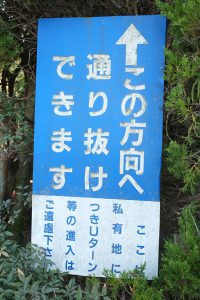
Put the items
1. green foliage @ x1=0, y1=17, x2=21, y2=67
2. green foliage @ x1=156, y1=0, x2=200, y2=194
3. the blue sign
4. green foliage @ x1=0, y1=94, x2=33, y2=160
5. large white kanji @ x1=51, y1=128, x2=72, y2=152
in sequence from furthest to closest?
green foliage @ x1=0, y1=94, x2=33, y2=160
green foliage @ x1=0, y1=17, x2=21, y2=67
large white kanji @ x1=51, y1=128, x2=72, y2=152
the blue sign
green foliage @ x1=156, y1=0, x2=200, y2=194

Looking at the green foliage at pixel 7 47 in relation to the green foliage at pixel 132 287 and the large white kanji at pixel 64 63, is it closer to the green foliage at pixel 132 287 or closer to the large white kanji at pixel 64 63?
the large white kanji at pixel 64 63

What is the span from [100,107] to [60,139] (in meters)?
0.35

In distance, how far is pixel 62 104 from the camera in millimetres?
2680

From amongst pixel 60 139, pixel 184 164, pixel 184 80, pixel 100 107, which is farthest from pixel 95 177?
pixel 184 80

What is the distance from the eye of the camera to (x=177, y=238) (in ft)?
8.49

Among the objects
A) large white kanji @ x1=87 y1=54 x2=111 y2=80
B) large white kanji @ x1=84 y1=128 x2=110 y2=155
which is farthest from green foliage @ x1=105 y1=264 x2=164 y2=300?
large white kanji @ x1=87 y1=54 x2=111 y2=80

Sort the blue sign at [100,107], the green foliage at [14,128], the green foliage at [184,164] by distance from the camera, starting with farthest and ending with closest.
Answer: the green foliage at [14,128], the blue sign at [100,107], the green foliage at [184,164]

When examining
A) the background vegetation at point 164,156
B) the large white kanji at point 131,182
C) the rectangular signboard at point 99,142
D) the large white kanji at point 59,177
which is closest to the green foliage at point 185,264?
Result: the background vegetation at point 164,156

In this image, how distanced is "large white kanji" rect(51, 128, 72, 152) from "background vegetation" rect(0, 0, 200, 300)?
1.11 ft

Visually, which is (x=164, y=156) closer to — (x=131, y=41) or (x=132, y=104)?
(x=132, y=104)

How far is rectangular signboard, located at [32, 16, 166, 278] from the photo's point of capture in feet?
8.38

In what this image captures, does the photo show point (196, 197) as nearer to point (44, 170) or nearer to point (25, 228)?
point (44, 170)

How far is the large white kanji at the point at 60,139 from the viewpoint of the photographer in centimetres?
267

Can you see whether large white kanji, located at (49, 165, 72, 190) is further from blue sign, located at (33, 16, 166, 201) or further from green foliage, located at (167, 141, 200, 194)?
green foliage, located at (167, 141, 200, 194)
